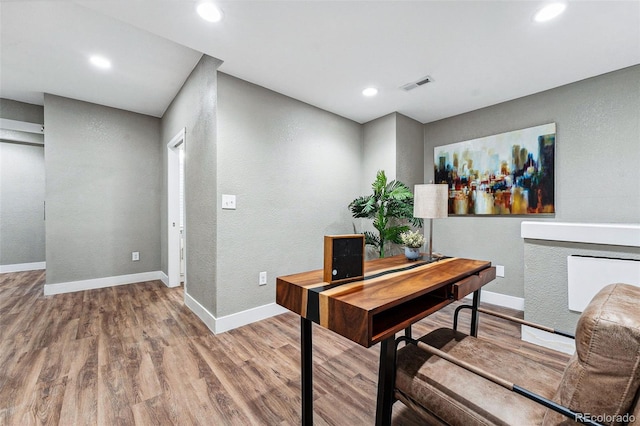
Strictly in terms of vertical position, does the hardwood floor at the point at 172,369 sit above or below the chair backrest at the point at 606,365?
below

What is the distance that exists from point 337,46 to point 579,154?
2604 millimetres

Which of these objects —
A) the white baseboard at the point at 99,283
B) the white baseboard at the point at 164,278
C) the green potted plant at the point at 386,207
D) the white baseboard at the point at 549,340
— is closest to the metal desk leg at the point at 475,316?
the white baseboard at the point at 549,340

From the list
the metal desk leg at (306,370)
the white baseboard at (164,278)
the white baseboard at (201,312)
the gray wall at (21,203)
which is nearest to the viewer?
the metal desk leg at (306,370)

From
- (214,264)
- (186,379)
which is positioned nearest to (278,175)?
(214,264)

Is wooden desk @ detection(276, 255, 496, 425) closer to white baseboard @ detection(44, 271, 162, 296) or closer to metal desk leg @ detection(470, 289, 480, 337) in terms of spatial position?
metal desk leg @ detection(470, 289, 480, 337)

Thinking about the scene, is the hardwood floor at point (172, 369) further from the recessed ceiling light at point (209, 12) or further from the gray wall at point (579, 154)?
the recessed ceiling light at point (209, 12)

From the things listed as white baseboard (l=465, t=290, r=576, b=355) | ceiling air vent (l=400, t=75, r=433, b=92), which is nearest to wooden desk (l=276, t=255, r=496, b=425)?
white baseboard (l=465, t=290, r=576, b=355)

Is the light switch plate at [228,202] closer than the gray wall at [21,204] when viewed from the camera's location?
Yes

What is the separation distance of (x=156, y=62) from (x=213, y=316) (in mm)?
2655

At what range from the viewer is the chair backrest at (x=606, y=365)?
690 millimetres

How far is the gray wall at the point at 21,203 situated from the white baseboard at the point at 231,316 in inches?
170

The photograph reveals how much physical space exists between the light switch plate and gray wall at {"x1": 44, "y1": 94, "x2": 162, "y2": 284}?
102 inches

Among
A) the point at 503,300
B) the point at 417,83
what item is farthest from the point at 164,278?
the point at 503,300

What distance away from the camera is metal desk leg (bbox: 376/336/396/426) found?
1086 millimetres
